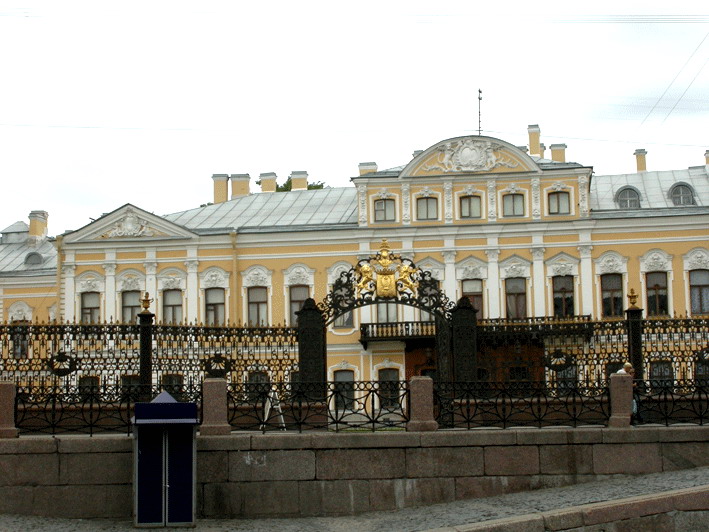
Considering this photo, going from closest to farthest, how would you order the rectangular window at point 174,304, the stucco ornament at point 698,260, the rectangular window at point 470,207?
the stucco ornament at point 698,260
the rectangular window at point 470,207
the rectangular window at point 174,304

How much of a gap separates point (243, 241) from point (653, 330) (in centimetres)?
2100

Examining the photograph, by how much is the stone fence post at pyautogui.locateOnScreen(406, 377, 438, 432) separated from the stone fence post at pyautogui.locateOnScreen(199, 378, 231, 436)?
2.47m

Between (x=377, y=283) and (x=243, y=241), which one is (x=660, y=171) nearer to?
(x=243, y=241)

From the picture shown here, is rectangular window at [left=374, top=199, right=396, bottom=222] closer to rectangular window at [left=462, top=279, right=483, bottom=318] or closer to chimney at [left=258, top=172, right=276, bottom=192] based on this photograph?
rectangular window at [left=462, top=279, right=483, bottom=318]

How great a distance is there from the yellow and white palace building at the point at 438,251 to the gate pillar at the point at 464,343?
54.7 ft

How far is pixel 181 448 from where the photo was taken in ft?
44.2

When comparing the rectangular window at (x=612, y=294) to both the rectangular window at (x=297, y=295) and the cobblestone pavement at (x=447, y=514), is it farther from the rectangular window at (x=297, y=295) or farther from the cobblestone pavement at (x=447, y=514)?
the cobblestone pavement at (x=447, y=514)

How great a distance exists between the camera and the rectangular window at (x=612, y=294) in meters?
34.8

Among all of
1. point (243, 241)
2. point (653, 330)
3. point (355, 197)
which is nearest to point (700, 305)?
point (355, 197)

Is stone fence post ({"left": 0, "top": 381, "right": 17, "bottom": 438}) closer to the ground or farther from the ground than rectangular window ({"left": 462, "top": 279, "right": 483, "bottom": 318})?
closer to the ground

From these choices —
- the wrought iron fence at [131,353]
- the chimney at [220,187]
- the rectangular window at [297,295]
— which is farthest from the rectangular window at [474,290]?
the wrought iron fence at [131,353]

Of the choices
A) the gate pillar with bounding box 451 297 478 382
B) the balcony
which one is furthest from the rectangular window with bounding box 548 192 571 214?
the gate pillar with bounding box 451 297 478 382

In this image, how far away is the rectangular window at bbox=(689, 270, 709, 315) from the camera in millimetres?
34594

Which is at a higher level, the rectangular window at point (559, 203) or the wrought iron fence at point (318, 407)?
the rectangular window at point (559, 203)
